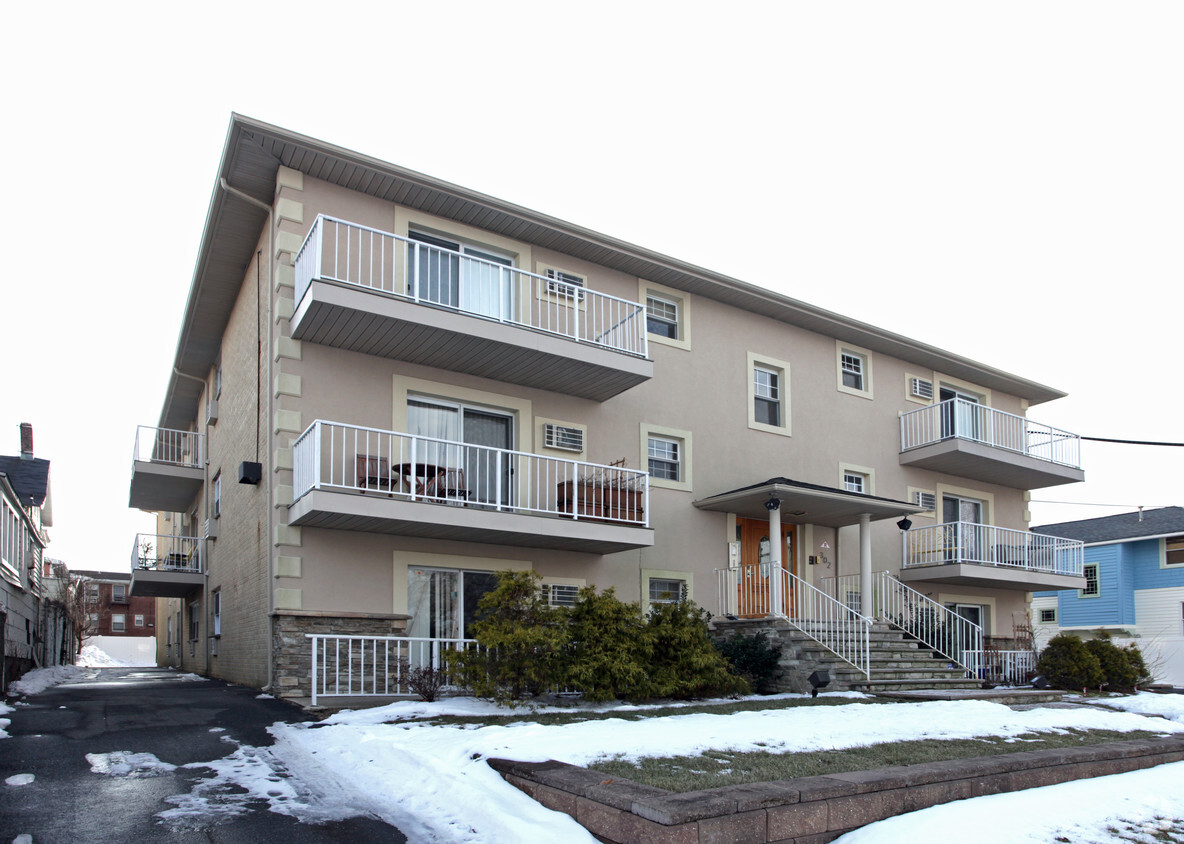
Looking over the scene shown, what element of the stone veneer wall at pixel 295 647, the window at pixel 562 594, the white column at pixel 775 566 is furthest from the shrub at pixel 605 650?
the white column at pixel 775 566

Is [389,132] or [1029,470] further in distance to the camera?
[1029,470]

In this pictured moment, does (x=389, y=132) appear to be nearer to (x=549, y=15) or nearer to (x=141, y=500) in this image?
(x=549, y=15)

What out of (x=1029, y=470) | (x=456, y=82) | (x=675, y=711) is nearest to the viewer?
(x=675, y=711)

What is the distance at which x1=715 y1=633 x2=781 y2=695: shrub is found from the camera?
1386 centimetres

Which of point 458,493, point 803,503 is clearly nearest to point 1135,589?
point 803,503

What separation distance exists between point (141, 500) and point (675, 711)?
60.3 ft

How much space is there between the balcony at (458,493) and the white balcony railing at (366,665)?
5.02ft

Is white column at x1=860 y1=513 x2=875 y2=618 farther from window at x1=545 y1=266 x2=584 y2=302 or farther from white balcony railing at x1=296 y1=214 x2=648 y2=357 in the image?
window at x1=545 y1=266 x2=584 y2=302

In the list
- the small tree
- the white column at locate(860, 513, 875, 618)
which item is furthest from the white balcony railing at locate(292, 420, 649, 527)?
the white column at locate(860, 513, 875, 618)

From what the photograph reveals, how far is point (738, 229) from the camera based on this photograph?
21.3 meters

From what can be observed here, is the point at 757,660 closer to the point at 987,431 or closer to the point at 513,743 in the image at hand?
the point at 513,743

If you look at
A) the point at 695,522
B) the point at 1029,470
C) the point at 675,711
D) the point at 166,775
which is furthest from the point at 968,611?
the point at 166,775

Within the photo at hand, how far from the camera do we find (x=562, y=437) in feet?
49.1

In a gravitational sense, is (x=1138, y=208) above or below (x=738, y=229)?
below
